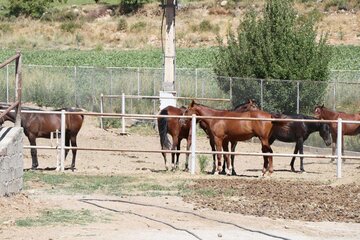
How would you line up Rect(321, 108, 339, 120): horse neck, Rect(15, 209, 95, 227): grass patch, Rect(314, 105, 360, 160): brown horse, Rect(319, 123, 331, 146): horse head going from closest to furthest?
1. Rect(15, 209, 95, 227): grass patch
2. Rect(319, 123, 331, 146): horse head
3. Rect(314, 105, 360, 160): brown horse
4. Rect(321, 108, 339, 120): horse neck

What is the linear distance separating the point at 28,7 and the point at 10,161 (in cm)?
8569

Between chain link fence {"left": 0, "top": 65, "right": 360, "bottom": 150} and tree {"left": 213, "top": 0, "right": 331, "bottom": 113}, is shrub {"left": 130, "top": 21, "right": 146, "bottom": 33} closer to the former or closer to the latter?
chain link fence {"left": 0, "top": 65, "right": 360, "bottom": 150}

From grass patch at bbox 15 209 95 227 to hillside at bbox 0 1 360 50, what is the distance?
66706mm

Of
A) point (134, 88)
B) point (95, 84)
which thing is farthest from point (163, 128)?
point (95, 84)

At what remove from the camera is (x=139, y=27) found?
293 feet

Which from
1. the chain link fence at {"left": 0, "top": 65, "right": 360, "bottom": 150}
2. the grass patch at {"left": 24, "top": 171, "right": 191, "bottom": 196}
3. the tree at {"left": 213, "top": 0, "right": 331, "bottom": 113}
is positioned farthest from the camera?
the tree at {"left": 213, "top": 0, "right": 331, "bottom": 113}

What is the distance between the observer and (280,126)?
2714cm

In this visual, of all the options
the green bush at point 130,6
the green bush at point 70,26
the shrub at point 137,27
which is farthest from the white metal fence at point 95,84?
the green bush at point 130,6

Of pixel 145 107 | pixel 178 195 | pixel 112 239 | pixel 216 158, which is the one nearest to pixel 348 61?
pixel 145 107

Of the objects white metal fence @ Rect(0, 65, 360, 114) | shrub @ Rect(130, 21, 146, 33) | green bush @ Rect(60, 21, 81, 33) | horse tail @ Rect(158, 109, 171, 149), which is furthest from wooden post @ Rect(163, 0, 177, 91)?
green bush @ Rect(60, 21, 81, 33)

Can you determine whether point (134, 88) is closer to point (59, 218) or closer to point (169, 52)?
point (169, 52)

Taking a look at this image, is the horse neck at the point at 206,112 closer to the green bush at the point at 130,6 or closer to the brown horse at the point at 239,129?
the brown horse at the point at 239,129

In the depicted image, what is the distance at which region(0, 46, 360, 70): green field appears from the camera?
64.8 meters

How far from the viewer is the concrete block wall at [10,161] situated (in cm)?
1598
